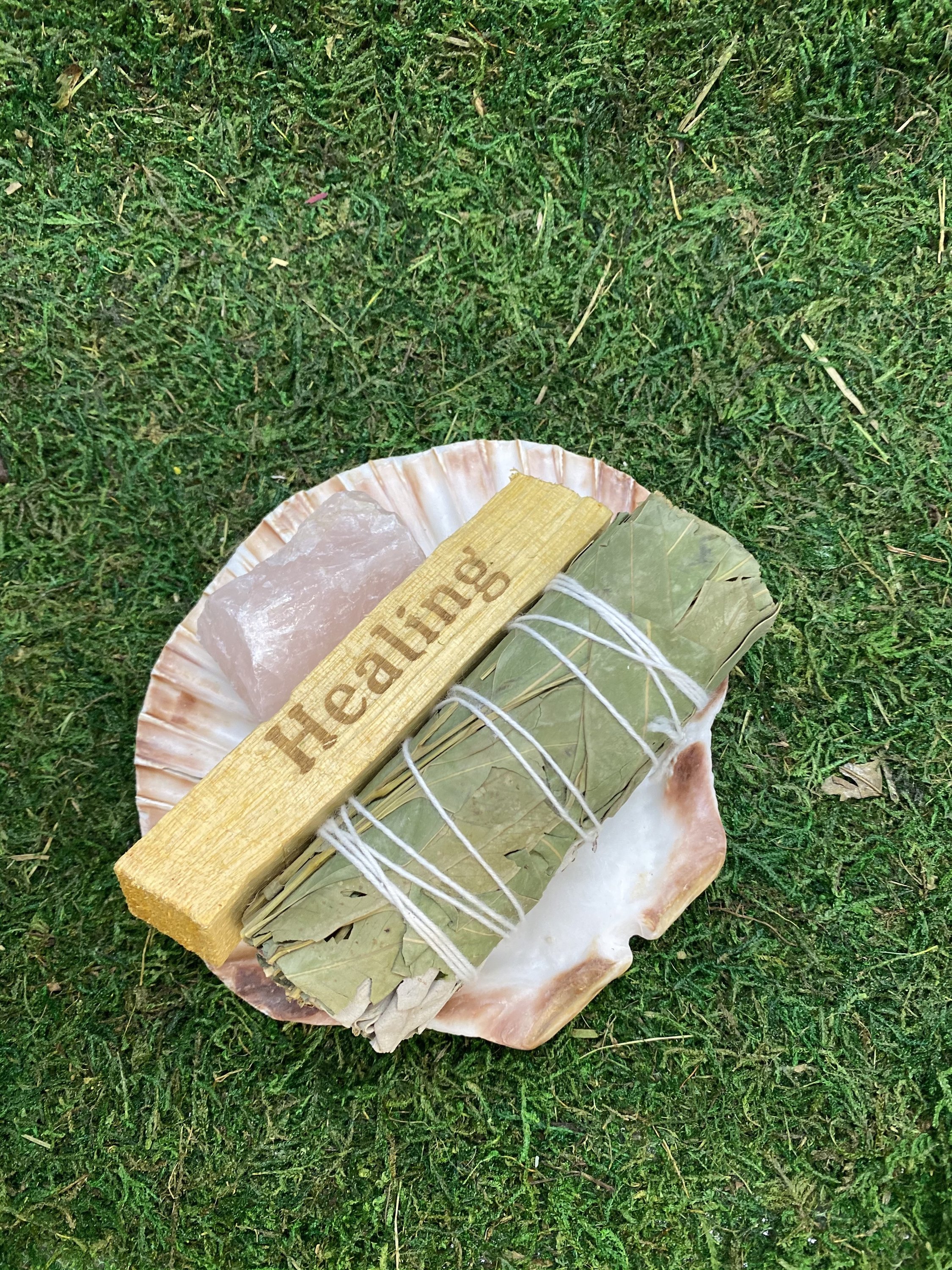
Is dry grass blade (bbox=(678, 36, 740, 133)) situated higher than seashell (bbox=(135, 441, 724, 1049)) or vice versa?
dry grass blade (bbox=(678, 36, 740, 133))

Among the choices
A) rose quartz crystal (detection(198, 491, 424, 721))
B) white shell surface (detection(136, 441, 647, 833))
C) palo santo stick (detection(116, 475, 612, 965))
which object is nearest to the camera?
palo santo stick (detection(116, 475, 612, 965))

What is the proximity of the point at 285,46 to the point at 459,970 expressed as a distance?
2.64 metres

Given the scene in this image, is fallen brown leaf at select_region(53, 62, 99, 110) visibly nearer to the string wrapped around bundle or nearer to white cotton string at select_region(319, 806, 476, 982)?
the string wrapped around bundle

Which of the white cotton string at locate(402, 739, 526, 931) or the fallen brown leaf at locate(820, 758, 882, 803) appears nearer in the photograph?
Result: the white cotton string at locate(402, 739, 526, 931)

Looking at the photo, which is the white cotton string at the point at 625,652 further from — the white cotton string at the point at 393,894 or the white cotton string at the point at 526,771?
the white cotton string at the point at 393,894

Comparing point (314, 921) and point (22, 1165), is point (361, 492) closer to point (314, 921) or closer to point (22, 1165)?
point (314, 921)

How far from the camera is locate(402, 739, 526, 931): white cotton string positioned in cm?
158

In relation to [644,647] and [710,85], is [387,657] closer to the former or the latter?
[644,647]

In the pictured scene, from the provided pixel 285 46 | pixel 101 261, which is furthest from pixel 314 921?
pixel 285 46

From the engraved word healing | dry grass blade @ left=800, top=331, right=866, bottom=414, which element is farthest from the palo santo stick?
dry grass blade @ left=800, top=331, right=866, bottom=414

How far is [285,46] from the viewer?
8.24 ft

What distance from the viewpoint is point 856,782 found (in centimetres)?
229

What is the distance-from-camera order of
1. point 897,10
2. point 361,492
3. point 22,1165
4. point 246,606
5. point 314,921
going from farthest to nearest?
point 897,10 < point 22,1165 < point 361,492 < point 246,606 < point 314,921

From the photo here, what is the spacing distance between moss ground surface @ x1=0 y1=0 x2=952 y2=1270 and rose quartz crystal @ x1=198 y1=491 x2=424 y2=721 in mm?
663
